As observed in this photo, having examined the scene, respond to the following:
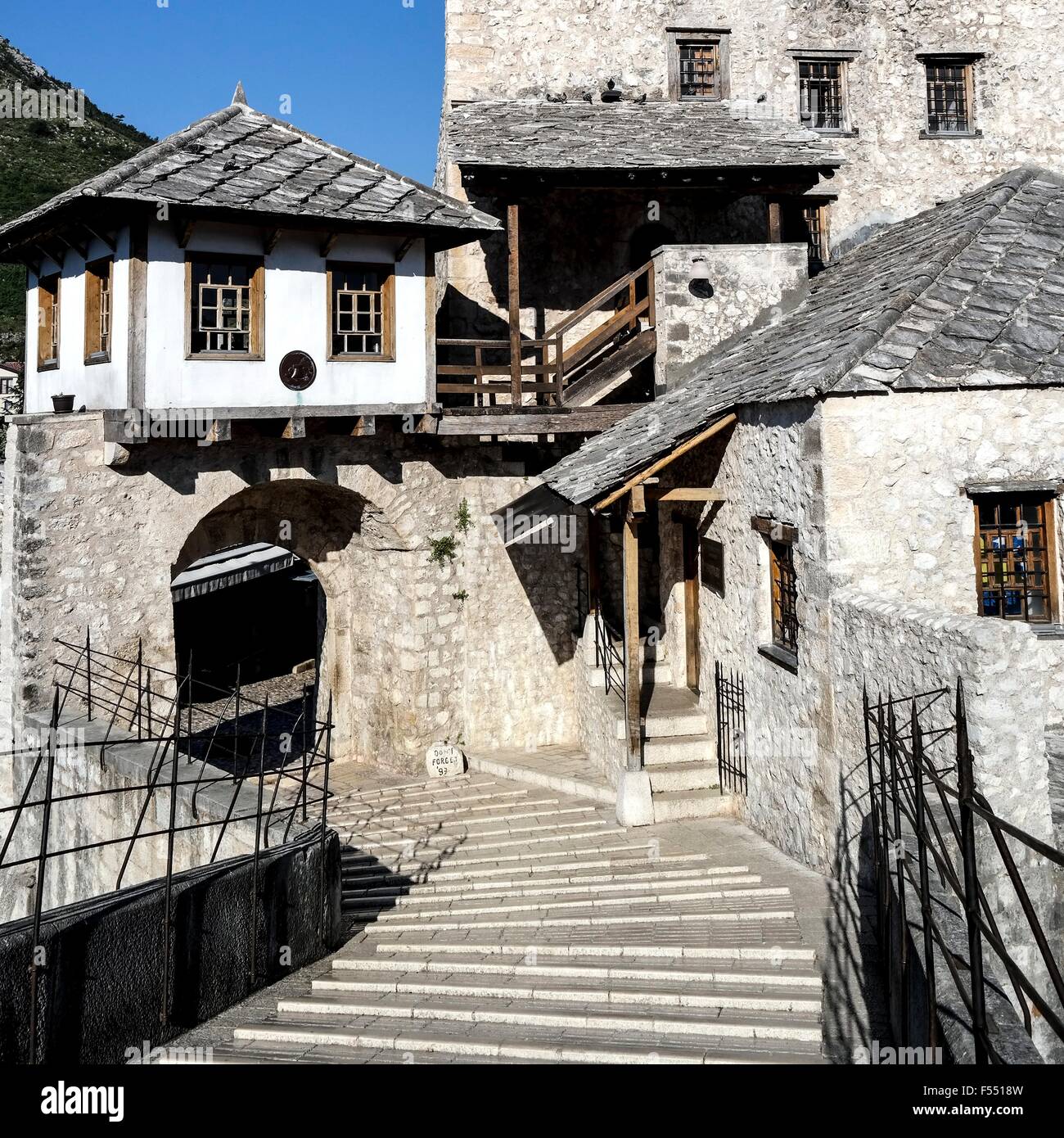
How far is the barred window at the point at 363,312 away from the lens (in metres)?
13.3

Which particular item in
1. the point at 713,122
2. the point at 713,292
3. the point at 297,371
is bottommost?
the point at 297,371

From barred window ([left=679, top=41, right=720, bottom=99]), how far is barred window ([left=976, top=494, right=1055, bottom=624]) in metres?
10.6

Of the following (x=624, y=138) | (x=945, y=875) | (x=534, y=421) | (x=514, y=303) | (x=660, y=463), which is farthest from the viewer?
(x=624, y=138)

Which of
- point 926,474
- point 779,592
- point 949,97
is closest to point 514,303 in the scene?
point 779,592

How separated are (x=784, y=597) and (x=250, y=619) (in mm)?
16440

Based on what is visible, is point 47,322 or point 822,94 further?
point 822,94

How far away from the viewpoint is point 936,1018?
4797mm

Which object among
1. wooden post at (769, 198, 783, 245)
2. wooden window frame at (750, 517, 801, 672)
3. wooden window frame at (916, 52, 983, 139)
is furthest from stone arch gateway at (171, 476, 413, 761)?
wooden window frame at (916, 52, 983, 139)

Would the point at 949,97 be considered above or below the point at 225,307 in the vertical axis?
above

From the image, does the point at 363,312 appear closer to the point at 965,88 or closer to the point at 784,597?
the point at 784,597

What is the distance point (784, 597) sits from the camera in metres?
10.5

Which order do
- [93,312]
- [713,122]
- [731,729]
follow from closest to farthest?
[731,729] → [93,312] → [713,122]

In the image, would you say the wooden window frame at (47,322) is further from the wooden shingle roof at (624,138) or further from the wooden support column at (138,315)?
the wooden shingle roof at (624,138)
